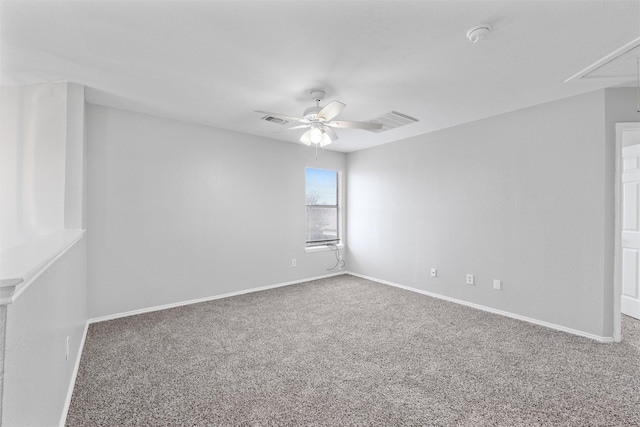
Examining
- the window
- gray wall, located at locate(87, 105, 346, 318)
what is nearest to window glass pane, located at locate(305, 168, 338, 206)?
the window

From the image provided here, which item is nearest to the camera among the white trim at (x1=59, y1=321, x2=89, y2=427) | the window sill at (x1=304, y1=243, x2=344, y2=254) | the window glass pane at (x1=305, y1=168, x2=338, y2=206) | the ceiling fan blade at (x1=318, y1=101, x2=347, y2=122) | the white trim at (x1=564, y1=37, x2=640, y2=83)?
the white trim at (x1=59, y1=321, x2=89, y2=427)

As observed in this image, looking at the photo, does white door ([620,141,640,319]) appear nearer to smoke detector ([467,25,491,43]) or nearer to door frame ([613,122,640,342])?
door frame ([613,122,640,342])

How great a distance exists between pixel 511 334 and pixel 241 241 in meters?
3.65

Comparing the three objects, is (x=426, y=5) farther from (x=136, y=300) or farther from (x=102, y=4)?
(x=136, y=300)

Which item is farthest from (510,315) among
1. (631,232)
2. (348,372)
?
(348,372)

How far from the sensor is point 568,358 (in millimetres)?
2574

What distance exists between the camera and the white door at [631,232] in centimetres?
357

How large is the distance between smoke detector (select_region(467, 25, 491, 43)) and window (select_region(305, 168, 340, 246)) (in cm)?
368

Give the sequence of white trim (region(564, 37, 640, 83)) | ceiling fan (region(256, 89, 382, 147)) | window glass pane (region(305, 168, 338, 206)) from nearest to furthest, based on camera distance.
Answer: white trim (region(564, 37, 640, 83)) → ceiling fan (region(256, 89, 382, 147)) → window glass pane (region(305, 168, 338, 206))


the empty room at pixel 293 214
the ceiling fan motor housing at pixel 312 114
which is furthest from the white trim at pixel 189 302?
the ceiling fan motor housing at pixel 312 114

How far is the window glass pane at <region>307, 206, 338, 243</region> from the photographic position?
5.51 metres

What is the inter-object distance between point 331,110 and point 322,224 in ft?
10.9

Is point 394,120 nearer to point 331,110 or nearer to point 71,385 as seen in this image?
point 331,110

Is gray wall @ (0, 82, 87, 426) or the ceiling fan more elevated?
the ceiling fan
